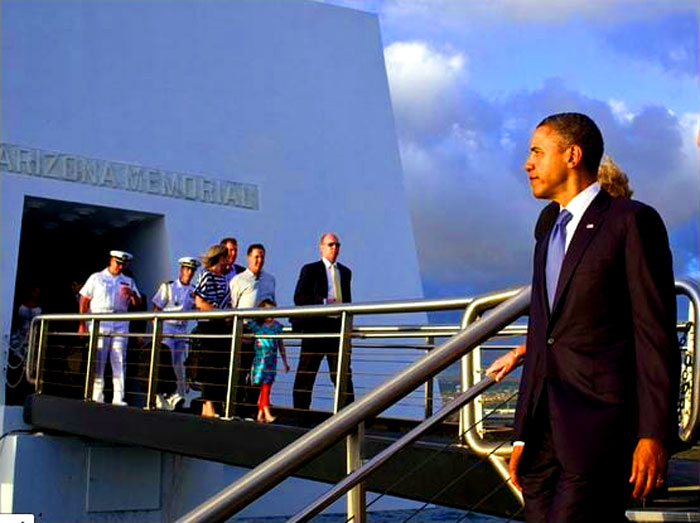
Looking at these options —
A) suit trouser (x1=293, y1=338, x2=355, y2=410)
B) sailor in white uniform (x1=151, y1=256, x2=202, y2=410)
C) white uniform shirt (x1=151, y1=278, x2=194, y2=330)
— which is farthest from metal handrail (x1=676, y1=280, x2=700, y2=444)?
white uniform shirt (x1=151, y1=278, x2=194, y2=330)

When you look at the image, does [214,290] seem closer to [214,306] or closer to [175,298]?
[214,306]

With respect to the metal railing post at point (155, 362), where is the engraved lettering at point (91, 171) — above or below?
above

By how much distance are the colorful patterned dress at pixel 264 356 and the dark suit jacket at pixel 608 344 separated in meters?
5.50

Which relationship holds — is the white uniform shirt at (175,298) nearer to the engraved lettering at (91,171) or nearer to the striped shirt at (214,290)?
the striped shirt at (214,290)

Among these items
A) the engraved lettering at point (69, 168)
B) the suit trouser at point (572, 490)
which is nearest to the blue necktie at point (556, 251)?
the suit trouser at point (572, 490)

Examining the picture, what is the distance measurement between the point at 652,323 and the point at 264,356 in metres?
5.94

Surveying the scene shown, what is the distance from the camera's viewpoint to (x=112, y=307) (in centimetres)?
1037

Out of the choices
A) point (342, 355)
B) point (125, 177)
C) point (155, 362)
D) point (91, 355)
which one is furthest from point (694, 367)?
point (125, 177)

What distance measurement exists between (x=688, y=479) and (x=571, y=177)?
7.01 ft

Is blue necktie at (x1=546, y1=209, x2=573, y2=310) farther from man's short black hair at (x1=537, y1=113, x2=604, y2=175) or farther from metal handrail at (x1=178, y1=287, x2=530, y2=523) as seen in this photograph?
metal handrail at (x1=178, y1=287, x2=530, y2=523)

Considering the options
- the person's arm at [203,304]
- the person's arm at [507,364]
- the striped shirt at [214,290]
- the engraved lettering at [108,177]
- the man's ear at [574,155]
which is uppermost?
the engraved lettering at [108,177]

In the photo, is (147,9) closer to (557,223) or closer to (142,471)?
(142,471)

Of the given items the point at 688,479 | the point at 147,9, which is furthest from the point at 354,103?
the point at 688,479

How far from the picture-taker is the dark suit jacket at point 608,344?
97.0 inches
